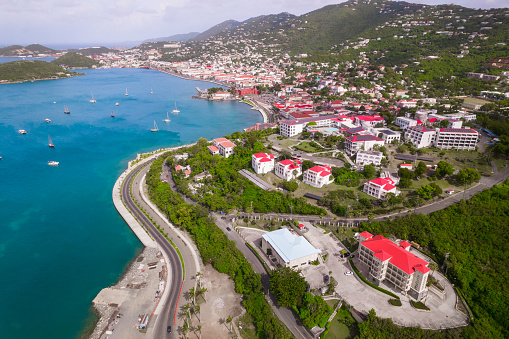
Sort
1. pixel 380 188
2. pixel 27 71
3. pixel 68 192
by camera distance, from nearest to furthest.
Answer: pixel 380 188
pixel 68 192
pixel 27 71

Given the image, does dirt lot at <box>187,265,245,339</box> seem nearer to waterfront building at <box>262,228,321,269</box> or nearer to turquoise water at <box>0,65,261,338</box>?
waterfront building at <box>262,228,321,269</box>

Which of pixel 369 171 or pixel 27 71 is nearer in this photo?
pixel 369 171

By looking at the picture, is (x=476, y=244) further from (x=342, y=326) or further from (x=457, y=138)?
(x=457, y=138)

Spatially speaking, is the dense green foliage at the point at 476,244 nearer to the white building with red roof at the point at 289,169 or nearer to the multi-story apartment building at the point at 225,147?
the white building with red roof at the point at 289,169

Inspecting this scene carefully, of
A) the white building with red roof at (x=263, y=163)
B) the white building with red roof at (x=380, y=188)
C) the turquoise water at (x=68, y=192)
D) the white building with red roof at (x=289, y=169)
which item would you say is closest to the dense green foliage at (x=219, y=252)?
the turquoise water at (x=68, y=192)

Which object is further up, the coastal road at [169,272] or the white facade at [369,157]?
the white facade at [369,157]

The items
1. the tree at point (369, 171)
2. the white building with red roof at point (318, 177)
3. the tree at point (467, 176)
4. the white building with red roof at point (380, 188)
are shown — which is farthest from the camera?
the tree at point (369, 171)

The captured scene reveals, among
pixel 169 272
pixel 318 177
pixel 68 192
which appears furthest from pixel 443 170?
pixel 68 192

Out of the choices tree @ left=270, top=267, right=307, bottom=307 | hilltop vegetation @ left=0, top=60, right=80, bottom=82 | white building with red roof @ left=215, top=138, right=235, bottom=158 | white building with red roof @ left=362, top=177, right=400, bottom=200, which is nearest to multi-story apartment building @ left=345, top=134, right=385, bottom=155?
white building with red roof @ left=362, top=177, right=400, bottom=200

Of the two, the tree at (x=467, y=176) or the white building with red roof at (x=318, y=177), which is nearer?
the tree at (x=467, y=176)
